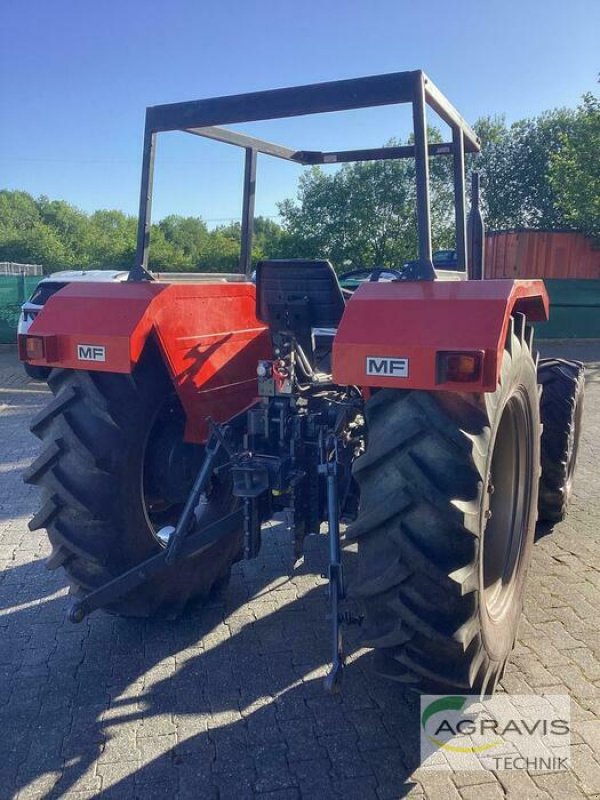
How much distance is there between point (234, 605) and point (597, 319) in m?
13.6

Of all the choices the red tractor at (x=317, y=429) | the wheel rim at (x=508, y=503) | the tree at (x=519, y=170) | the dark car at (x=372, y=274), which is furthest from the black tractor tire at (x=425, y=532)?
the tree at (x=519, y=170)

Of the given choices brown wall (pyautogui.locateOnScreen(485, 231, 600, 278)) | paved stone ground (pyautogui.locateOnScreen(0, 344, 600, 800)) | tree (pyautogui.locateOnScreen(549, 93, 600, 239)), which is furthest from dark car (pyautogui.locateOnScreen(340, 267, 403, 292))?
tree (pyautogui.locateOnScreen(549, 93, 600, 239))

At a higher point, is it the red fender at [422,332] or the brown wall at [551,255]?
the brown wall at [551,255]

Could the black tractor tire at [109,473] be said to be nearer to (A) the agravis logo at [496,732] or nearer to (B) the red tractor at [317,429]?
(B) the red tractor at [317,429]

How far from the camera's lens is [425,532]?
2271 mm

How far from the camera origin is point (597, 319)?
15.0 meters

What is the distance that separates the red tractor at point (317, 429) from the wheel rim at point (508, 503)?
1 cm

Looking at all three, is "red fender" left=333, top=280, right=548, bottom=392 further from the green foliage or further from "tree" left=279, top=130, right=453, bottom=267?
"tree" left=279, top=130, right=453, bottom=267

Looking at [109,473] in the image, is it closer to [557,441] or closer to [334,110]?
[334,110]

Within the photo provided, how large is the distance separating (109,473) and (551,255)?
16.0 meters

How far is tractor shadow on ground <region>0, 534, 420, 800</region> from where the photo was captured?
235 centimetres

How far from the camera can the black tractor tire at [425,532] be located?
7.39 ft

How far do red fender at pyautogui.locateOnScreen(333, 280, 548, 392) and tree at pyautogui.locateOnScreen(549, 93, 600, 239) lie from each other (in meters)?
16.1

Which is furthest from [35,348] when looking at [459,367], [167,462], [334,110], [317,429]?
[459,367]
